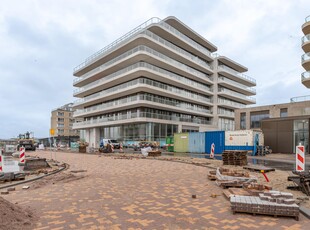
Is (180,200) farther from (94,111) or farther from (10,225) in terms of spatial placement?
(94,111)

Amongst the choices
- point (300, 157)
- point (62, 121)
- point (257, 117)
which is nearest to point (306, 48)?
point (257, 117)

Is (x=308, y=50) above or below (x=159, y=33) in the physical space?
below

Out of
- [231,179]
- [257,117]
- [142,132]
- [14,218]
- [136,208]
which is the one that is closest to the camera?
[14,218]

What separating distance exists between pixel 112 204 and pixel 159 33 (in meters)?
43.3

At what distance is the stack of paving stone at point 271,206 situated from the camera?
15.8 ft

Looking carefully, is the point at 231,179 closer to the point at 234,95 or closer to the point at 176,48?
the point at 176,48

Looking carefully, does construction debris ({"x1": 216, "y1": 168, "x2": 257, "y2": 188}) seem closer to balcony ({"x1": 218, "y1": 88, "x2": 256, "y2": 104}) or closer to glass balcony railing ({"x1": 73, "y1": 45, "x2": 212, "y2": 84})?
glass balcony railing ({"x1": 73, "y1": 45, "x2": 212, "y2": 84})

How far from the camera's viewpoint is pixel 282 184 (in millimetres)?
8344

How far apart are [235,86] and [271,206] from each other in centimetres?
6062

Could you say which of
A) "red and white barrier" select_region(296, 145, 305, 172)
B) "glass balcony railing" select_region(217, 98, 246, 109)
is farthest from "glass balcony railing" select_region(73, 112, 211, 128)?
"red and white barrier" select_region(296, 145, 305, 172)

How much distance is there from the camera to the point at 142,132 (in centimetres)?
4412

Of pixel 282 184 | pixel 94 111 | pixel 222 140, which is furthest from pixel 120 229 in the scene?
pixel 94 111

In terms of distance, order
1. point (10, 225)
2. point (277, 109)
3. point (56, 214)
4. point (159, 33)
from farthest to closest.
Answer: point (159, 33), point (277, 109), point (56, 214), point (10, 225)

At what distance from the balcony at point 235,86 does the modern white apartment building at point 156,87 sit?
0.87 feet
